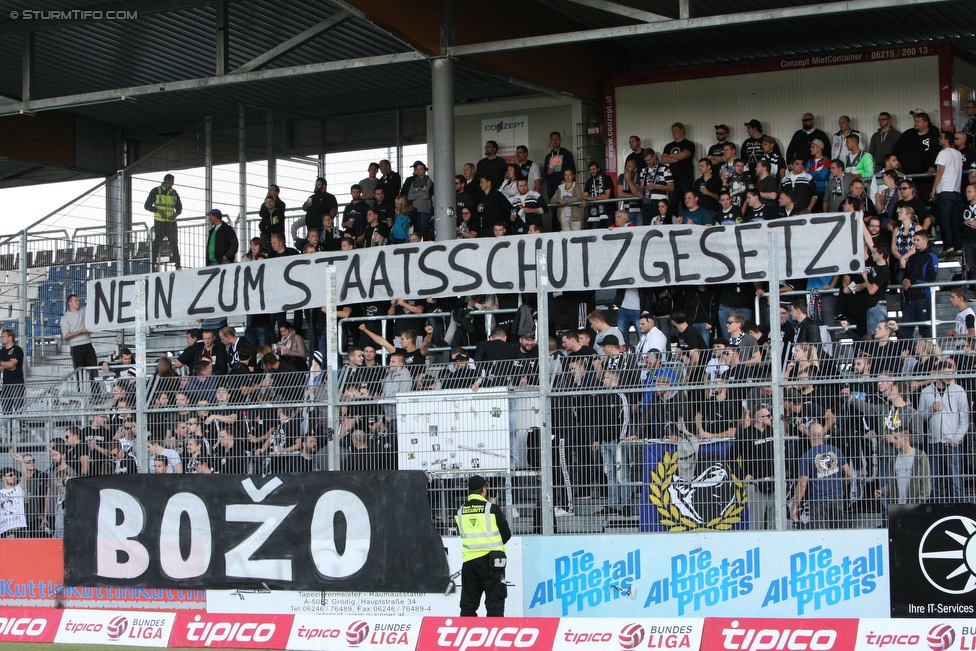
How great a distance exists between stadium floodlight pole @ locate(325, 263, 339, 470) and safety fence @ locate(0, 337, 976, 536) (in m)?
0.03

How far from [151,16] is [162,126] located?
7.46 m

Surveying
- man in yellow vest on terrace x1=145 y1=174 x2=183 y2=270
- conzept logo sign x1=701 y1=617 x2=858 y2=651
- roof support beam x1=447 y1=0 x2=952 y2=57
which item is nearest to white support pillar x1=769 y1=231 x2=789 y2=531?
conzept logo sign x1=701 y1=617 x2=858 y2=651

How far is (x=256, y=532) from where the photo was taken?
11445 millimetres

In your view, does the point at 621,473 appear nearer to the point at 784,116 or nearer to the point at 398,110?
the point at 784,116

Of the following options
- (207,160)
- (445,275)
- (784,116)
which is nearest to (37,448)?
(445,275)

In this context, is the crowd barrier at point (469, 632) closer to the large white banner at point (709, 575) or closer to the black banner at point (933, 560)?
the black banner at point (933, 560)

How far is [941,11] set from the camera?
1927 cm

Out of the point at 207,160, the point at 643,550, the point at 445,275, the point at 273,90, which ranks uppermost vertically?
the point at 273,90

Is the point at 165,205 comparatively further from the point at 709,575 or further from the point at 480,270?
the point at 709,575

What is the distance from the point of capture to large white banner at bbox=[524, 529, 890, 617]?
32.8ft

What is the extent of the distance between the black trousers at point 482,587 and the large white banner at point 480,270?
11.2ft

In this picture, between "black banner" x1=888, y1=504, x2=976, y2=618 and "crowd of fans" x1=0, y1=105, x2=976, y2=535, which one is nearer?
"black banner" x1=888, y1=504, x2=976, y2=618

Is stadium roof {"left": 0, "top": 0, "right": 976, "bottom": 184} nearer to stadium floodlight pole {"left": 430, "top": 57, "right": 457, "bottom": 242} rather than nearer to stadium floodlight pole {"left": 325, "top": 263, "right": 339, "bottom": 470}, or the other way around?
stadium floodlight pole {"left": 430, "top": 57, "right": 457, "bottom": 242}

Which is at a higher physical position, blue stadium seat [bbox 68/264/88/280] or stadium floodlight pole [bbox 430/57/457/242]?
stadium floodlight pole [bbox 430/57/457/242]
